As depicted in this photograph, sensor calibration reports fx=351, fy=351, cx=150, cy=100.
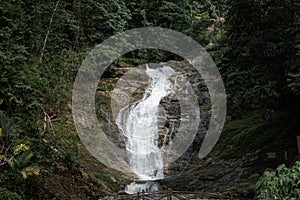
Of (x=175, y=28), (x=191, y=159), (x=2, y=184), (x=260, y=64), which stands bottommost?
(x=2, y=184)

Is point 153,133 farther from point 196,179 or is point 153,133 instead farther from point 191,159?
point 196,179

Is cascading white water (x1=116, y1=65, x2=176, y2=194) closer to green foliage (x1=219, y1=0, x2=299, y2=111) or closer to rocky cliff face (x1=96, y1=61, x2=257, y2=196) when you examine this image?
rocky cliff face (x1=96, y1=61, x2=257, y2=196)

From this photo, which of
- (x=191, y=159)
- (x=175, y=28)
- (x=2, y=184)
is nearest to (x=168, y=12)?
(x=175, y=28)

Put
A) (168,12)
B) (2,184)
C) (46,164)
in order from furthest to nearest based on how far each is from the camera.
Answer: (168,12), (46,164), (2,184)

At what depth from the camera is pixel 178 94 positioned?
1870 cm

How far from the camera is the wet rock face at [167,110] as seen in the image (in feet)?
48.4

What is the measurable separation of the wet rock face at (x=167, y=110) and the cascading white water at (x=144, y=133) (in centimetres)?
29

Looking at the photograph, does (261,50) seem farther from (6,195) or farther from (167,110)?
(167,110)

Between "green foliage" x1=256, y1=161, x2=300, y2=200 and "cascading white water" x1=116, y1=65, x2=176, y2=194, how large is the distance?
6.41m

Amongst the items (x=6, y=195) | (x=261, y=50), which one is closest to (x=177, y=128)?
(x=261, y=50)

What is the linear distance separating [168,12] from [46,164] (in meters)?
17.9

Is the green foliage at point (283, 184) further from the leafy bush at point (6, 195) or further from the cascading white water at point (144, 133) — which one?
the cascading white water at point (144, 133)

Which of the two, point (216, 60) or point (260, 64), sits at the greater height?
point (216, 60)

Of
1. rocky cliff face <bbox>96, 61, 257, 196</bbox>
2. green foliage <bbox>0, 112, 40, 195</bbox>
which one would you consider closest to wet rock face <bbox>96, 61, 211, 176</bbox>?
rocky cliff face <bbox>96, 61, 257, 196</bbox>
